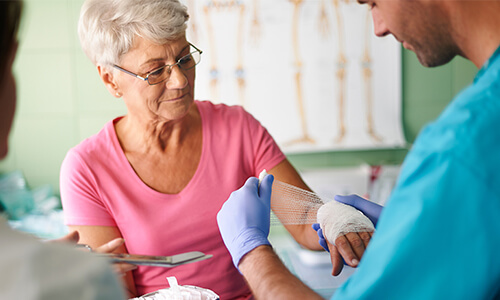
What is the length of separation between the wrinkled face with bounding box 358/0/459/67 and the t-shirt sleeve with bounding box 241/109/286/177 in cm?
61

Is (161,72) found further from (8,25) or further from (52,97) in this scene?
(52,97)

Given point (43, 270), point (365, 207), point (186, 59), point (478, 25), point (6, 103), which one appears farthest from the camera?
point (186, 59)

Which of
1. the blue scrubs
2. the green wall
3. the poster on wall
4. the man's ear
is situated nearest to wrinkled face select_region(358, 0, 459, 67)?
the blue scrubs

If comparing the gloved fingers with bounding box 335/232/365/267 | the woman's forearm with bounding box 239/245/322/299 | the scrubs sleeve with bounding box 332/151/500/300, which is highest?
the scrubs sleeve with bounding box 332/151/500/300

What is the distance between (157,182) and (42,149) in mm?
1814

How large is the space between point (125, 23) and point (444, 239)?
0.95 m

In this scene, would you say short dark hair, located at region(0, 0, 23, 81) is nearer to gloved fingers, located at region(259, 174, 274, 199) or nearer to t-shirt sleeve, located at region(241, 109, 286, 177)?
gloved fingers, located at region(259, 174, 274, 199)

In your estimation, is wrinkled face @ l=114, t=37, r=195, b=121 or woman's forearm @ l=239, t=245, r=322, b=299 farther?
wrinkled face @ l=114, t=37, r=195, b=121

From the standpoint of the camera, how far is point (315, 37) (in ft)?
9.29


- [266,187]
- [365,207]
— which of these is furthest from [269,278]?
[365,207]

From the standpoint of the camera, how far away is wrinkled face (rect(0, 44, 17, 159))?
1.99 feet

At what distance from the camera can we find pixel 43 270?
1.57 feet

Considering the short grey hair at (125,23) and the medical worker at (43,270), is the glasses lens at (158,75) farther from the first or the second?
the medical worker at (43,270)

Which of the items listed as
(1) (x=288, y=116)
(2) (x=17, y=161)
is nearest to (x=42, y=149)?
(2) (x=17, y=161)
